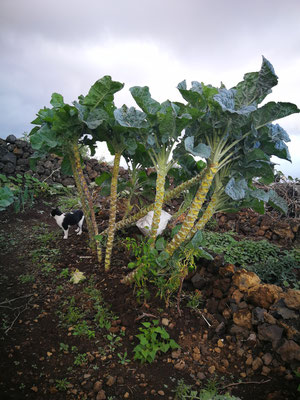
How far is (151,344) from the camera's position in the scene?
2.32 metres

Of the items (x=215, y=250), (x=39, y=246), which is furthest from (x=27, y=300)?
(x=215, y=250)

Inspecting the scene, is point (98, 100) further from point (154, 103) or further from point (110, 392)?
point (110, 392)

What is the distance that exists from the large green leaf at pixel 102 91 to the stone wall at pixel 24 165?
209 inches

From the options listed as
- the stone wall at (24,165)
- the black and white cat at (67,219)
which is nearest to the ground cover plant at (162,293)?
the black and white cat at (67,219)

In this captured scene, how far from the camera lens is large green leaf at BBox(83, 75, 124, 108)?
269 centimetres

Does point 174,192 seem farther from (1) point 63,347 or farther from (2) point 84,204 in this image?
(1) point 63,347

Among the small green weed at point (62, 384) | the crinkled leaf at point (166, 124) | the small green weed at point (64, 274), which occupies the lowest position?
the small green weed at point (62, 384)

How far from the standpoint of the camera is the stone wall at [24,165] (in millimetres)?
8016

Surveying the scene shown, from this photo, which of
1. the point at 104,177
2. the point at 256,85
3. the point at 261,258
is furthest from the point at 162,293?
the point at 256,85

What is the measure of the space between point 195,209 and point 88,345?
151 centimetres

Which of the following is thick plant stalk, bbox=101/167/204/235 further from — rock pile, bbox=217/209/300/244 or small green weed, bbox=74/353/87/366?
rock pile, bbox=217/209/300/244

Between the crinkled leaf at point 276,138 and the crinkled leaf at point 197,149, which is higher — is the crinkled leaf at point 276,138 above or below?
above

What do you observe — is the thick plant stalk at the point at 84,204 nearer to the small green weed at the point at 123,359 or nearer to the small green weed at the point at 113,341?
the small green weed at the point at 113,341

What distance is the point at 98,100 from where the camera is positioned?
9.17ft
